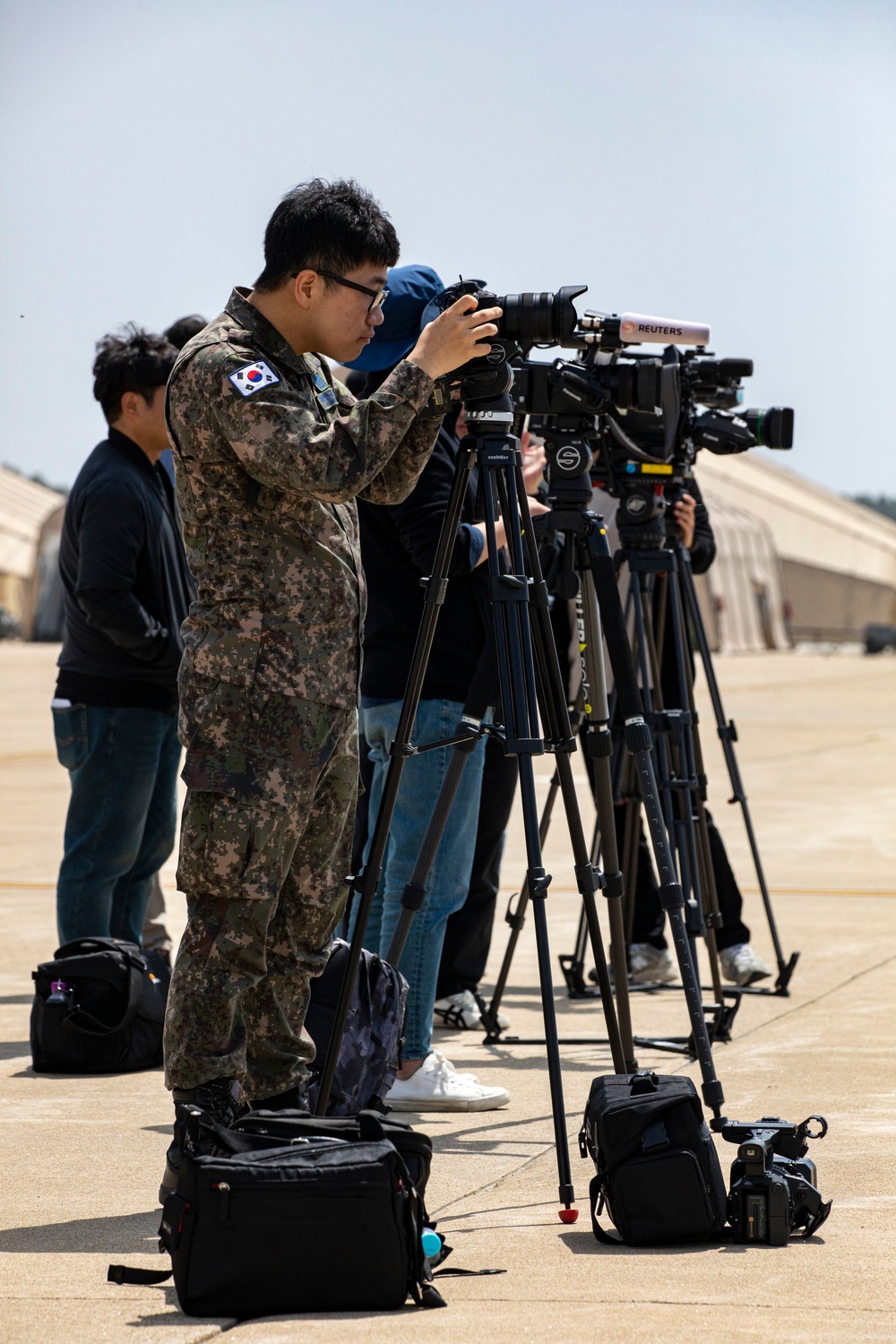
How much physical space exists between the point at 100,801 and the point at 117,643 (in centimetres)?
47

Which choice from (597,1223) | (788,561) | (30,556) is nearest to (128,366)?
(597,1223)

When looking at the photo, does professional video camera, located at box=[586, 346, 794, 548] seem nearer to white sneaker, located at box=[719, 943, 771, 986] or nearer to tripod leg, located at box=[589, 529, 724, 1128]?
tripod leg, located at box=[589, 529, 724, 1128]

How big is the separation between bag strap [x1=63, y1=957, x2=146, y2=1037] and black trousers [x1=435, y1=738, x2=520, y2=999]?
1.14 meters

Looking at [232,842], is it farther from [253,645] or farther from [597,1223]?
[597,1223]

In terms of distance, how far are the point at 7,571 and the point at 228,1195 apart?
5951 centimetres

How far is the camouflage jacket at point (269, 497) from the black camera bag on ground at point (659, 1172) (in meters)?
0.91

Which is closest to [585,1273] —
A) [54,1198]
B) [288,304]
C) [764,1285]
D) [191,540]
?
[764,1285]

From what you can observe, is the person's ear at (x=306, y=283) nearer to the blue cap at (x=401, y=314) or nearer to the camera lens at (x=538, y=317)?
the camera lens at (x=538, y=317)

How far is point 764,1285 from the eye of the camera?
2.64 metres

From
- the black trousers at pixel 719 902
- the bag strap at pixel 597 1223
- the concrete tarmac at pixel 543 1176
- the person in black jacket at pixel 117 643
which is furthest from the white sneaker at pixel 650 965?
the bag strap at pixel 597 1223

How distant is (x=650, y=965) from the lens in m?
5.86

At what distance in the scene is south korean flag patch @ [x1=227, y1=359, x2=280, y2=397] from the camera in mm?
2922

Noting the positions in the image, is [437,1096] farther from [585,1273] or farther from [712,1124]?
[585,1273]

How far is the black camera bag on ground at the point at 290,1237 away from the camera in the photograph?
2547 millimetres
